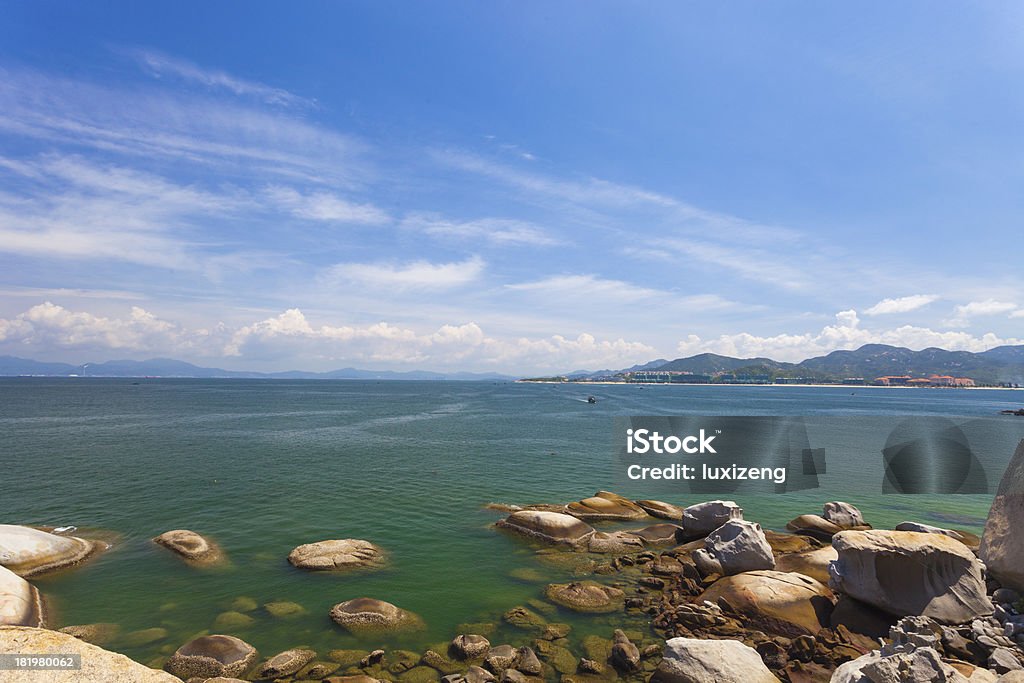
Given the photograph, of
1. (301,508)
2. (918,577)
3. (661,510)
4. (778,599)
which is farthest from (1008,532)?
(301,508)

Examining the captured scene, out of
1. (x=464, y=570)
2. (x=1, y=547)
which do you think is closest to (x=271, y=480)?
(x=1, y=547)

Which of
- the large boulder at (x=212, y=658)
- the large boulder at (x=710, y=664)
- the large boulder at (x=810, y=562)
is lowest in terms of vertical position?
the large boulder at (x=212, y=658)

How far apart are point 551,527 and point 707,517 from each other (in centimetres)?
873

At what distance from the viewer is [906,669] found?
1127cm

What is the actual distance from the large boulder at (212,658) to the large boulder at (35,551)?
12.1m

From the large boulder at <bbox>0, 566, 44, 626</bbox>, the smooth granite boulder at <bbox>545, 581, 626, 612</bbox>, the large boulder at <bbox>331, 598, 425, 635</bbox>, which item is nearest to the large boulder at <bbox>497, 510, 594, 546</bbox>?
the smooth granite boulder at <bbox>545, 581, 626, 612</bbox>

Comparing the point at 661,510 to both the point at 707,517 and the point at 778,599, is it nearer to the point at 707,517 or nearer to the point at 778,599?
the point at 707,517

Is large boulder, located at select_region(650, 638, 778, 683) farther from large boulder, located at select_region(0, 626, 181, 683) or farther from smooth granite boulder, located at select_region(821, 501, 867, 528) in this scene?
smooth granite boulder, located at select_region(821, 501, 867, 528)

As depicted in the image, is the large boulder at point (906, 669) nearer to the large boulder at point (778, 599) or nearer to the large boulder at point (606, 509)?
the large boulder at point (778, 599)

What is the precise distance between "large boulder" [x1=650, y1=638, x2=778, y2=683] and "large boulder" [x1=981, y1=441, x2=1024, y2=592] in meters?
11.1

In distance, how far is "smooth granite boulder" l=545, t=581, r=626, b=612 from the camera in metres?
19.3

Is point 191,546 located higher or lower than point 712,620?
lower

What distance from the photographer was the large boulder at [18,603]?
1641cm

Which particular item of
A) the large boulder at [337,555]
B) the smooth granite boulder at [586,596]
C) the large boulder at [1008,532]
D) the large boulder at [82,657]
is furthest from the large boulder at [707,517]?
the large boulder at [82,657]
